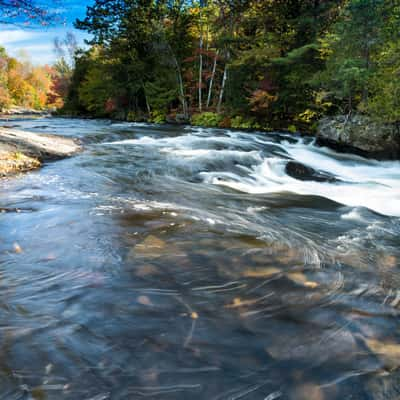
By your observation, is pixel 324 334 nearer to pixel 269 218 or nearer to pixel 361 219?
Result: pixel 269 218

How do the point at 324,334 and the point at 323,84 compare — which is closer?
the point at 324,334

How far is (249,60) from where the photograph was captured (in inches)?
591

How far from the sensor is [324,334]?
5.91ft

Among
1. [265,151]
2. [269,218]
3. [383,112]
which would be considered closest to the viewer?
[269,218]

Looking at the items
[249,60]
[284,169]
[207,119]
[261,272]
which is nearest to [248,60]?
[249,60]

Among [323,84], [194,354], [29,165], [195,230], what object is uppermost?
[323,84]

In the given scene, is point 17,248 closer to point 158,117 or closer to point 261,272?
point 261,272

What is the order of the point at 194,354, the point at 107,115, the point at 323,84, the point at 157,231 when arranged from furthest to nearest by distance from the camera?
1. the point at 107,115
2. the point at 323,84
3. the point at 157,231
4. the point at 194,354

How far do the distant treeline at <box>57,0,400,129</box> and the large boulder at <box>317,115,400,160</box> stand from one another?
0.40 meters

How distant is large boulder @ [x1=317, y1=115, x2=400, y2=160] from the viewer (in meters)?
8.84

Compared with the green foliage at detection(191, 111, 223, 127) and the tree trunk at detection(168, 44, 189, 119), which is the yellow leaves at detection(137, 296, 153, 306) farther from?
the tree trunk at detection(168, 44, 189, 119)

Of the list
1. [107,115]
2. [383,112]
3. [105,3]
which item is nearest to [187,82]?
[105,3]

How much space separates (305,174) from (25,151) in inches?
254

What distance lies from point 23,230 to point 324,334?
2960 millimetres
